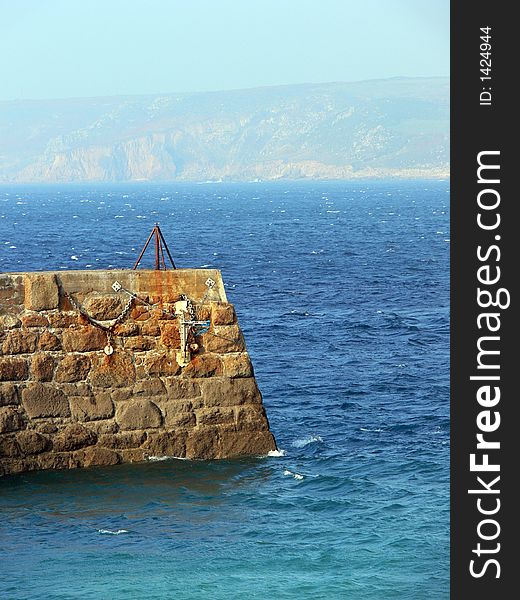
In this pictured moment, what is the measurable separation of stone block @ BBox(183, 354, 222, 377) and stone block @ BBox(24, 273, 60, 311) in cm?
227

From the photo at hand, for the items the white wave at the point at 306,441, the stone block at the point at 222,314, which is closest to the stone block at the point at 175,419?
the stone block at the point at 222,314

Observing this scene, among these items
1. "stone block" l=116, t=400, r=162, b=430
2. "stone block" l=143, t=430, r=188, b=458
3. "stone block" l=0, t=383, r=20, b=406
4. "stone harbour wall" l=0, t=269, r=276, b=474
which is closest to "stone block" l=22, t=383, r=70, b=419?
"stone harbour wall" l=0, t=269, r=276, b=474

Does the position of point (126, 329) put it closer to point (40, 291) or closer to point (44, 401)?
point (40, 291)

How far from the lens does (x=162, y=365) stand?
2020 cm

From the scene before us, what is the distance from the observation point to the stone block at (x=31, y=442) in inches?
771

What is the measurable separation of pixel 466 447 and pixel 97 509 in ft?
23.0

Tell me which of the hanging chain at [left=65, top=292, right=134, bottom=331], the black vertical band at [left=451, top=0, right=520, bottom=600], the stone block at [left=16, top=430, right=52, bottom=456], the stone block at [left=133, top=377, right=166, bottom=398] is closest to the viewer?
the black vertical band at [left=451, top=0, right=520, bottom=600]

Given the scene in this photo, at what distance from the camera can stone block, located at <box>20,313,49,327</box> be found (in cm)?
1973

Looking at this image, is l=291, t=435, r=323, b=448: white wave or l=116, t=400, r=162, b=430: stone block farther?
l=291, t=435, r=323, b=448: white wave

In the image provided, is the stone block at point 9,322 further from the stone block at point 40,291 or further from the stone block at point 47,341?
the stone block at point 47,341

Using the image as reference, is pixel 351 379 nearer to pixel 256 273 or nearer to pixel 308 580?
pixel 308 580

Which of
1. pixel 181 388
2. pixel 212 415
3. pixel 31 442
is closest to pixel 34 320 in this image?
pixel 31 442

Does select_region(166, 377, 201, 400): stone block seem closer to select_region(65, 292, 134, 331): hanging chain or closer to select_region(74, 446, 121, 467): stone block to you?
select_region(65, 292, 134, 331): hanging chain

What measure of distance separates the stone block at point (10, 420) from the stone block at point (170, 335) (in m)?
2.43
